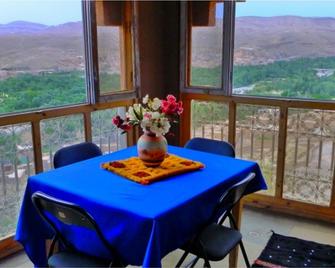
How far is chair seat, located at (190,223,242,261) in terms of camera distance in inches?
A: 85.8

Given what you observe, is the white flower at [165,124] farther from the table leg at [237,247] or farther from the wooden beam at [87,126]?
the wooden beam at [87,126]

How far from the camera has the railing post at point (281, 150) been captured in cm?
359

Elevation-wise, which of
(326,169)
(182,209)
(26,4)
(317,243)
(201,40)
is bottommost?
(317,243)

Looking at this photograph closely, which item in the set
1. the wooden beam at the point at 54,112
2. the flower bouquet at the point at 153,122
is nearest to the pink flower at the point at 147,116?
the flower bouquet at the point at 153,122

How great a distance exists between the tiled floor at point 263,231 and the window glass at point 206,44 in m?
1.34

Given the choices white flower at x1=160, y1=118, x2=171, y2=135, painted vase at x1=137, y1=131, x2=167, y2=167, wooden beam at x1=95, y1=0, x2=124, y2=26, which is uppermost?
wooden beam at x1=95, y1=0, x2=124, y2=26

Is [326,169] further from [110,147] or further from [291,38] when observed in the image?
[110,147]

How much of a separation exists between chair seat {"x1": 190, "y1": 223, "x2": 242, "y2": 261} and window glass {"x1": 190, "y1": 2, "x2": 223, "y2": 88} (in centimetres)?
184

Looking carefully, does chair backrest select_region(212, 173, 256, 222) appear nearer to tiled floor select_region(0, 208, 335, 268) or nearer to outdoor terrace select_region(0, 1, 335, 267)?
tiled floor select_region(0, 208, 335, 268)

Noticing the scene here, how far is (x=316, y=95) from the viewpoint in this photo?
3.45 metres

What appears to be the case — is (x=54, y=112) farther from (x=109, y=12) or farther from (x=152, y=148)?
(x=152, y=148)

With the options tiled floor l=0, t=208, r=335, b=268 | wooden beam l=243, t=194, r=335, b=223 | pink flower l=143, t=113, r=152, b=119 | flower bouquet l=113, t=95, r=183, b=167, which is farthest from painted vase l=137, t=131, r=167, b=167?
wooden beam l=243, t=194, r=335, b=223

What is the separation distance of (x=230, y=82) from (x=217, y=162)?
138 centimetres

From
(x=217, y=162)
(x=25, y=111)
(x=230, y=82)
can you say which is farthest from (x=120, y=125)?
(x=230, y=82)
